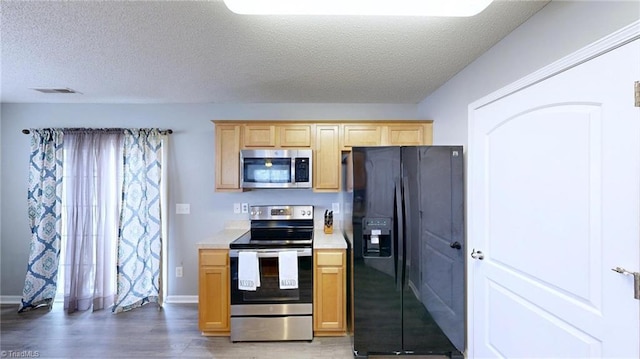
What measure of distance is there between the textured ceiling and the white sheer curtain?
0.59 m

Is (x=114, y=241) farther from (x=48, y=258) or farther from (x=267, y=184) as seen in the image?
(x=267, y=184)

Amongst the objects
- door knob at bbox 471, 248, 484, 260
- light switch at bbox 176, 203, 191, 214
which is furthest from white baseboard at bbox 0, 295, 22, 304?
door knob at bbox 471, 248, 484, 260

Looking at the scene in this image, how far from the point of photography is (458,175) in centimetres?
214

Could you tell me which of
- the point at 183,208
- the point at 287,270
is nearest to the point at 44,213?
the point at 183,208

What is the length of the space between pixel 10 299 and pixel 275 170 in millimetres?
Answer: 3620

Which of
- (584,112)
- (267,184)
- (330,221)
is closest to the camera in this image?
(584,112)

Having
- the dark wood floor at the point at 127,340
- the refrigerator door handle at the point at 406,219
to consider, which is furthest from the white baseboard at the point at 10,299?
the refrigerator door handle at the point at 406,219

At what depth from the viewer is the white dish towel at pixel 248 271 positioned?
7.85 feet

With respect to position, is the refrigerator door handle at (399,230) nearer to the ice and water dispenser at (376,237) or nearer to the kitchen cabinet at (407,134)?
the ice and water dispenser at (376,237)

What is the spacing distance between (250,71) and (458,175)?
1.94 meters

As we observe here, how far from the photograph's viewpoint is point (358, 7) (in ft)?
3.83

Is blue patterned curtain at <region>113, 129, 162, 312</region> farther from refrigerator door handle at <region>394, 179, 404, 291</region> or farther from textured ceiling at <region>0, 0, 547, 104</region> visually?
refrigerator door handle at <region>394, 179, 404, 291</region>

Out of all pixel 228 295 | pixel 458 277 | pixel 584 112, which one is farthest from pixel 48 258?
pixel 584 112

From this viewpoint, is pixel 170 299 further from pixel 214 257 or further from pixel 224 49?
pixel 224 49
